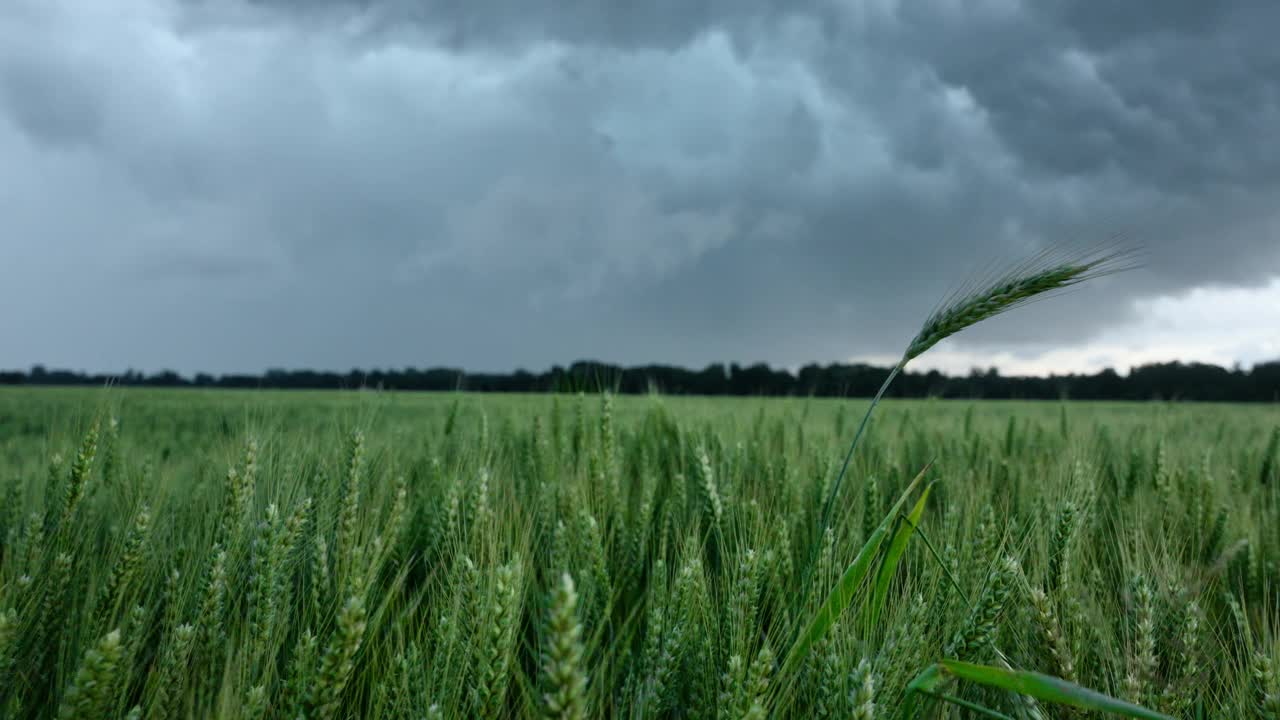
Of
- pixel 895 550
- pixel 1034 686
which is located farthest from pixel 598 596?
pixel 1034 686

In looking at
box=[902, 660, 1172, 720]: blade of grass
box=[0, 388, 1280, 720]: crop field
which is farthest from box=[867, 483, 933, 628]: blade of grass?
box=[902, 660, 1172, 720]: blade of grass

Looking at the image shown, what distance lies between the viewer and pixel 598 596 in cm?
164

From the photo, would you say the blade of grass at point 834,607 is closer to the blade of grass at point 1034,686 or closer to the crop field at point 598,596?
the crop field at point 598,596

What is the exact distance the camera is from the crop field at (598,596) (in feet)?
3.55

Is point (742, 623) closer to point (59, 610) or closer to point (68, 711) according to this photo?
point (68, 711)

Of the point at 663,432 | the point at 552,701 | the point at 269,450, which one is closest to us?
the point at 552,701

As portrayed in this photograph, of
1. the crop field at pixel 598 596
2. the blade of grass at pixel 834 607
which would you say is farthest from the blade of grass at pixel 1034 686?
the blade of grass at pixel 834 607

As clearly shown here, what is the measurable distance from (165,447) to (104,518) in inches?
145

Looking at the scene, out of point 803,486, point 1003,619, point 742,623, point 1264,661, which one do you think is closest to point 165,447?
point 803,486

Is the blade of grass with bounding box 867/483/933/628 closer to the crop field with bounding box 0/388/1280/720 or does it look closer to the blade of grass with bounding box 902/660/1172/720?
the crop field with bounding box 0/388/1280/720

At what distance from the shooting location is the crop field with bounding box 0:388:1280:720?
1083mm

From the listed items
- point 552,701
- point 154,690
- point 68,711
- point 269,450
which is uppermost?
point 269,450

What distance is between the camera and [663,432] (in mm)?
3449

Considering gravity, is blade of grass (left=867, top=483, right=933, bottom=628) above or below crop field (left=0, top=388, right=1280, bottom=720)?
above
